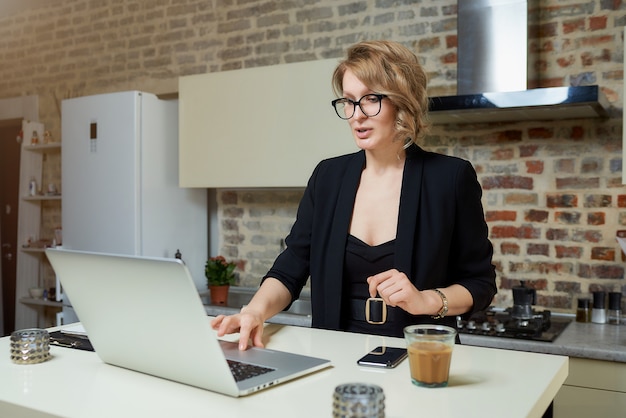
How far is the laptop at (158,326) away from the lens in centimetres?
102

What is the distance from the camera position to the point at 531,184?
3084mm

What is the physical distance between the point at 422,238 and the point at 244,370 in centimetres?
71

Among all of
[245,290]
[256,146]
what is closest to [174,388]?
[256,146]

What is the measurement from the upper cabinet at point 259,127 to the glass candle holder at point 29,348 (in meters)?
2.01

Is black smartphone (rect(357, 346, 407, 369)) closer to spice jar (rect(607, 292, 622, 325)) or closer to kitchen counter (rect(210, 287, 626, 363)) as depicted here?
kitchen counter (rect(210, 287, 626, 363))

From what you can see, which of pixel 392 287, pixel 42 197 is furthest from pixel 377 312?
pixel 42 197

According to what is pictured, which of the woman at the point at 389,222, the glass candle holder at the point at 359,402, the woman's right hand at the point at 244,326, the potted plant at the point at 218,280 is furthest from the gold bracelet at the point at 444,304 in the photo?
the potted plant at the point at 218,280

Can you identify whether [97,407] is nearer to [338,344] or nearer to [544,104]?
[338,344]

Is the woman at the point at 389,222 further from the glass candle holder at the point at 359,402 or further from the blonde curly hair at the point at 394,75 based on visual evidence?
the glass candle holder at the point at 359,402

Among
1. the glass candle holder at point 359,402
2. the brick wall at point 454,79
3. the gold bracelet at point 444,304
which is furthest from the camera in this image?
the brick wall at point 454,79

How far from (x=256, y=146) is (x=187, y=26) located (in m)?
1.28

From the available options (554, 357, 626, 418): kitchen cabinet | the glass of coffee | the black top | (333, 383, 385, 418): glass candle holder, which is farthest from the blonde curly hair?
(554, 357, 626, 418): kitchen cabinet

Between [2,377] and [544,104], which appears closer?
[2,377]

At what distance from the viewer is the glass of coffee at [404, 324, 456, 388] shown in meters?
1.08
